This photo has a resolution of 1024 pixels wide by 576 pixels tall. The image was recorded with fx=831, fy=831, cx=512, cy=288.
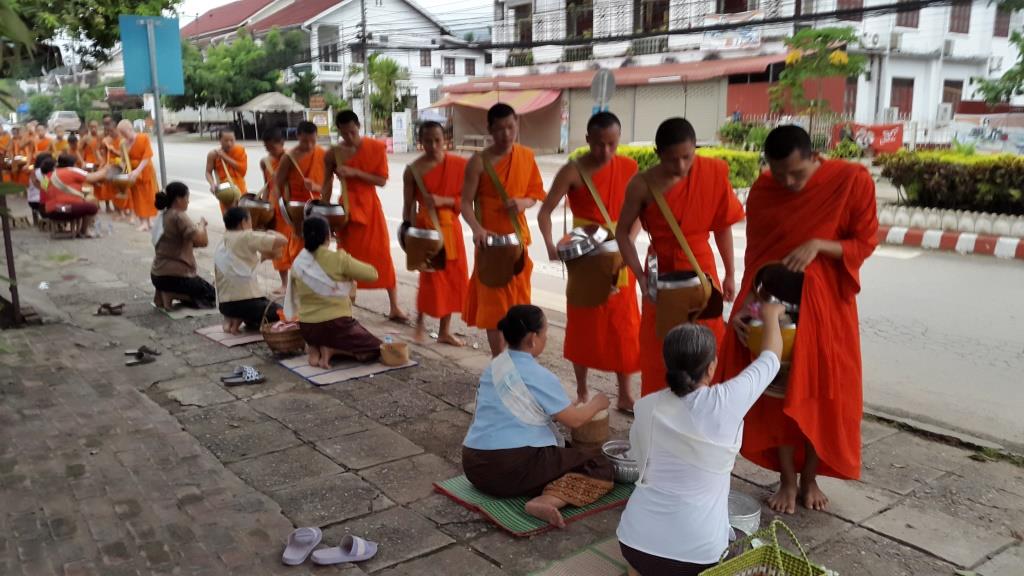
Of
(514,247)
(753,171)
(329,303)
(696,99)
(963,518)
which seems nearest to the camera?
(963,518)

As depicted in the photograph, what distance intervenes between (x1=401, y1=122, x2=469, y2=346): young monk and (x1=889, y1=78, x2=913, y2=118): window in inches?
878

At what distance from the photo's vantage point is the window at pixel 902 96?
80.3ft

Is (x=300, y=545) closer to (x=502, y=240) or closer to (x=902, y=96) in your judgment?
(x=502, y=240)

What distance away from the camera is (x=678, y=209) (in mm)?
3748

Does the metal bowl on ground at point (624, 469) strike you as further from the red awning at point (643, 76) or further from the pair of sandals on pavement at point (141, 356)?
the red awning at point (643, 76)

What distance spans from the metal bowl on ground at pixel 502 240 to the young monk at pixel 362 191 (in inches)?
67.2

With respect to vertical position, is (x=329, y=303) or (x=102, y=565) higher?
(x=329, y=303)

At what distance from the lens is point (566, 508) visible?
3.43 m

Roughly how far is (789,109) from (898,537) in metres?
21.0

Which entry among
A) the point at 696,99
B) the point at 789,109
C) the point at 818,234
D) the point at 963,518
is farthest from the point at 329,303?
the point at 696,99

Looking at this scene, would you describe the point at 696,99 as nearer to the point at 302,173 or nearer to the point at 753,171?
the point at 753,171

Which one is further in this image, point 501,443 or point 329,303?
point 329,303

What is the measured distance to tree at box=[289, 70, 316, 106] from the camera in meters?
41.0

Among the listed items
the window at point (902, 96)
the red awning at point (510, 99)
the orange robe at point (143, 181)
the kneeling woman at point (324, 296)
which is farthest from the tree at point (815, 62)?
the kneeling woman at point (324, 296)
